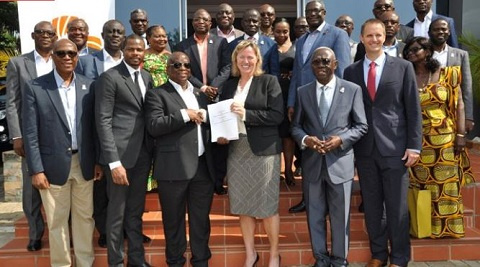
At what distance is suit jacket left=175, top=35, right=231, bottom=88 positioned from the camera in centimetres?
518

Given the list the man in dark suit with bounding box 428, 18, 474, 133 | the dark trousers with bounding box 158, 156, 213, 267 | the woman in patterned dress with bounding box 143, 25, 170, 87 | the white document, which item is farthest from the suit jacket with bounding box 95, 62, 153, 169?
the man in dark suit with bounding box 428, 18, 474, 133

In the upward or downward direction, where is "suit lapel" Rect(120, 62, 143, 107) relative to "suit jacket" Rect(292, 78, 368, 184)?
upward

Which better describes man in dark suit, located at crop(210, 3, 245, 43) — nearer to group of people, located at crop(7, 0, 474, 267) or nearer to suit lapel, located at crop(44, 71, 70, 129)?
group of people, located at crop(7, 0, 474, 267)

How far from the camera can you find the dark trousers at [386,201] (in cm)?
415

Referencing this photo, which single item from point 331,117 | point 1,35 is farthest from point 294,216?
point 1,35

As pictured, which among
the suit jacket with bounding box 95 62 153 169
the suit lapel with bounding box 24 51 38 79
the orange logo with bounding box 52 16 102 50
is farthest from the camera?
the orange logo with bounding box 52 16 102 50

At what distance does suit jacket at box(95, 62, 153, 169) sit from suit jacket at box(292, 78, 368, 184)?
133 cm

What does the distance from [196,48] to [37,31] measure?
1561mm

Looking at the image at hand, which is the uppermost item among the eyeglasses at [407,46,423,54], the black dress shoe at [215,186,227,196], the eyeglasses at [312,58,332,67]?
the eyeglasses at [407,46,423,54]

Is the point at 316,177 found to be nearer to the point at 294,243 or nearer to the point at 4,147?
the point at 294,243

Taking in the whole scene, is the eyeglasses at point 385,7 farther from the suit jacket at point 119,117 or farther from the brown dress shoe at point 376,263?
the suit jacket at point 119,117

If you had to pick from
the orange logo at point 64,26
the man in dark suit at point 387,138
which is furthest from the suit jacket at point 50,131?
the orange logo at point 64,26

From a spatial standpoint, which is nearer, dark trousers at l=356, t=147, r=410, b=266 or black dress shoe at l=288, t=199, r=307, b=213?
dark trousers at l=356, t=147, r=410, b=266

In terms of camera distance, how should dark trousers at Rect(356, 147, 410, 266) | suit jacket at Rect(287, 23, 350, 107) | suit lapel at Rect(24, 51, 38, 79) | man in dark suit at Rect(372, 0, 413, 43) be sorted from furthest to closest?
1. man in dark suit at Rect(372, 0, 413, 43)
2. suit jacket at Rect(287, 23, 350, 107)
3. suit lapel at Rect(24, 51, 38, 79)
4. dark trousers at Rect(356, 147, 410, 266)
